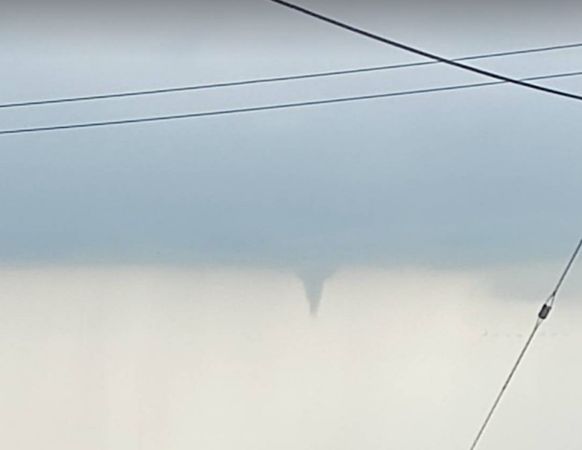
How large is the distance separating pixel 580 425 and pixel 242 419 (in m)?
1.38

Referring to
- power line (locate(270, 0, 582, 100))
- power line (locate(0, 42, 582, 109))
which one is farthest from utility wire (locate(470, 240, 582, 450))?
power line (locate(0, 42, 582, 109))

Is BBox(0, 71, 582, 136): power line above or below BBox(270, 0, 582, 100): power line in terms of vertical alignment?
below

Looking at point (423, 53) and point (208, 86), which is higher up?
point (423, 53)

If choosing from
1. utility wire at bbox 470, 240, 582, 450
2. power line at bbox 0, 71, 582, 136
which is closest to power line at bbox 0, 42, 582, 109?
power line at bbox 0, 71, 582, 136

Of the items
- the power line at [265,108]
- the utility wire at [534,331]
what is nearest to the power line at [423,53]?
the power line at [265,108]

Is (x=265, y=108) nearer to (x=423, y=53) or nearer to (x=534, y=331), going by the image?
(x=423, y=53)

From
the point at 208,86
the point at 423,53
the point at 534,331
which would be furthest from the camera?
the point at 534,331

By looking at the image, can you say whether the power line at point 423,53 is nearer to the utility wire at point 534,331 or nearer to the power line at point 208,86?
the power line at point 208,86

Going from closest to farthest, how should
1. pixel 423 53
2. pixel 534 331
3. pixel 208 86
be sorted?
pixel 423 53, pixel 208 86, pixel 534 331

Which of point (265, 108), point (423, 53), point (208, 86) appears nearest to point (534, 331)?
point (423, 53)

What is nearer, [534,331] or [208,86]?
[208,86]

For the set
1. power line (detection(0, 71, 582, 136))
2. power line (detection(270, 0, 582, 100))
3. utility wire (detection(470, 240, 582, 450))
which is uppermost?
power line (detection(270, 0, 582, 100))

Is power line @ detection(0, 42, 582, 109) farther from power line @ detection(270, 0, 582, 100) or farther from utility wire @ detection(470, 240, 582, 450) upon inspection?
utility wire @ detection(470, 240, 582, 450)

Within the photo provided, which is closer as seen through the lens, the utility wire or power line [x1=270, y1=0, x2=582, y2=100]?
power line [x1=270, y1=0, x2=582, y2=100]
